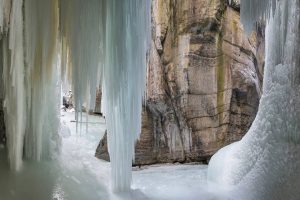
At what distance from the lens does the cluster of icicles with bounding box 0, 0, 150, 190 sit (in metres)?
4.13

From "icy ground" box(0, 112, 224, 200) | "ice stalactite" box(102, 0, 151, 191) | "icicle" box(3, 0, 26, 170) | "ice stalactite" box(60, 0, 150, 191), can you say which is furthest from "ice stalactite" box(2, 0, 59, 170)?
"ice stalactite" box(102, 0, 151, 191)

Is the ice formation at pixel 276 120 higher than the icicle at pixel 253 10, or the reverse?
the icicle at pixel 253 10

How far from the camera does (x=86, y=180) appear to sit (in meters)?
5.56

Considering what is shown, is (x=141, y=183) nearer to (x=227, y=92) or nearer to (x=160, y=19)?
(x=227, y=92)

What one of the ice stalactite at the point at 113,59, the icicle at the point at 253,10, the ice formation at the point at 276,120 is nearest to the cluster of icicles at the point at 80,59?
the ice stalactite at the point at 113,59

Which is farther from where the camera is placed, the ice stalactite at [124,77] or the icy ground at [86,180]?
the icy ground at [86,180]

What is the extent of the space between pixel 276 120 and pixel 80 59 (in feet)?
8.33

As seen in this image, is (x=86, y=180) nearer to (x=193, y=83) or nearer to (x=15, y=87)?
(x=15, y=87)

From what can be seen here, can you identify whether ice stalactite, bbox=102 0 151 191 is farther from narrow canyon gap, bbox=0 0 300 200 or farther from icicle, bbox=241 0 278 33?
icicle, bbox=241 0 278 33

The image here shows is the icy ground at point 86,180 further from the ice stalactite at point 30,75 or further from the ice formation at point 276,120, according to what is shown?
the ice formation at point 276,120

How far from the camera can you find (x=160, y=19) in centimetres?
818

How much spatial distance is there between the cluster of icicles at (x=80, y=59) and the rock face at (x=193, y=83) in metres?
2.95

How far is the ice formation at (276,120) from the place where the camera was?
4.07 m

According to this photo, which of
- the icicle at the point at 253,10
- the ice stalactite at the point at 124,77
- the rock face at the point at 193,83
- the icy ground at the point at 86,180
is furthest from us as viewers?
the rock face at the point at 193,83
